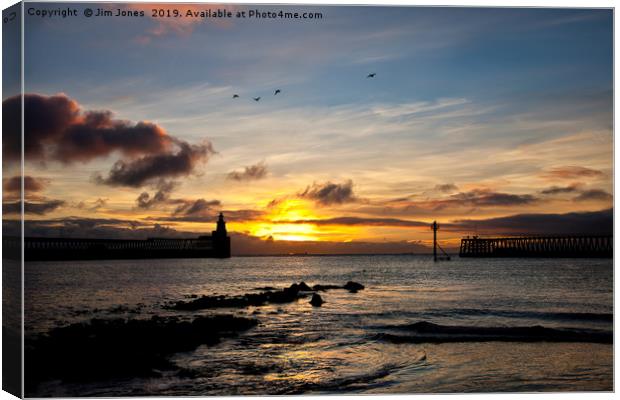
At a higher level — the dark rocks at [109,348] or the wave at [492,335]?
the dark rocks at [109,348]

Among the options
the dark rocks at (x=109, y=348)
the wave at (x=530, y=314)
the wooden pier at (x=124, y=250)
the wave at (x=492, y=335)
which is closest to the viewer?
the dark rocks at (x=109, y=348)

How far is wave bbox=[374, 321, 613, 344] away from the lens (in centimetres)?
1516

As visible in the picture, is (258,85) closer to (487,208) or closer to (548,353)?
(487,208)

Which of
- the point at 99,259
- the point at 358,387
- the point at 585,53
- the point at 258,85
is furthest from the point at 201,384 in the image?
the point at 99,259

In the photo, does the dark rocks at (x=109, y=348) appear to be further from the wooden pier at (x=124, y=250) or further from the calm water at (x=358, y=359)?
the wooden pier at (x=124, y=250)

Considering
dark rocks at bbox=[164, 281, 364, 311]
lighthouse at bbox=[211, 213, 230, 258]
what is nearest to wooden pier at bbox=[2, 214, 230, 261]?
lighthouse at bbox=[211, 213, 230, 258]

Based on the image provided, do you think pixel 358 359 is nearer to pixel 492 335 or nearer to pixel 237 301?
pixel 492 335

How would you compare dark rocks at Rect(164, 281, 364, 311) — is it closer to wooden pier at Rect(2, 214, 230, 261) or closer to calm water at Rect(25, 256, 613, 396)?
calm water at Rect(25, 256, 613, 396)

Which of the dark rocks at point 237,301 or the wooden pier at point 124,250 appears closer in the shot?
the dark rocks at point 237,301

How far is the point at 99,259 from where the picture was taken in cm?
8794

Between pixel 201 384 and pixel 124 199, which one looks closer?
pixel 201 384

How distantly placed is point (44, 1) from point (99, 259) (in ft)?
270

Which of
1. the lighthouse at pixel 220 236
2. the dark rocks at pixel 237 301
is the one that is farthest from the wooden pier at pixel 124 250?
the dark rocks at pixel 237 301

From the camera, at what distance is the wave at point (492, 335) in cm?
1516
